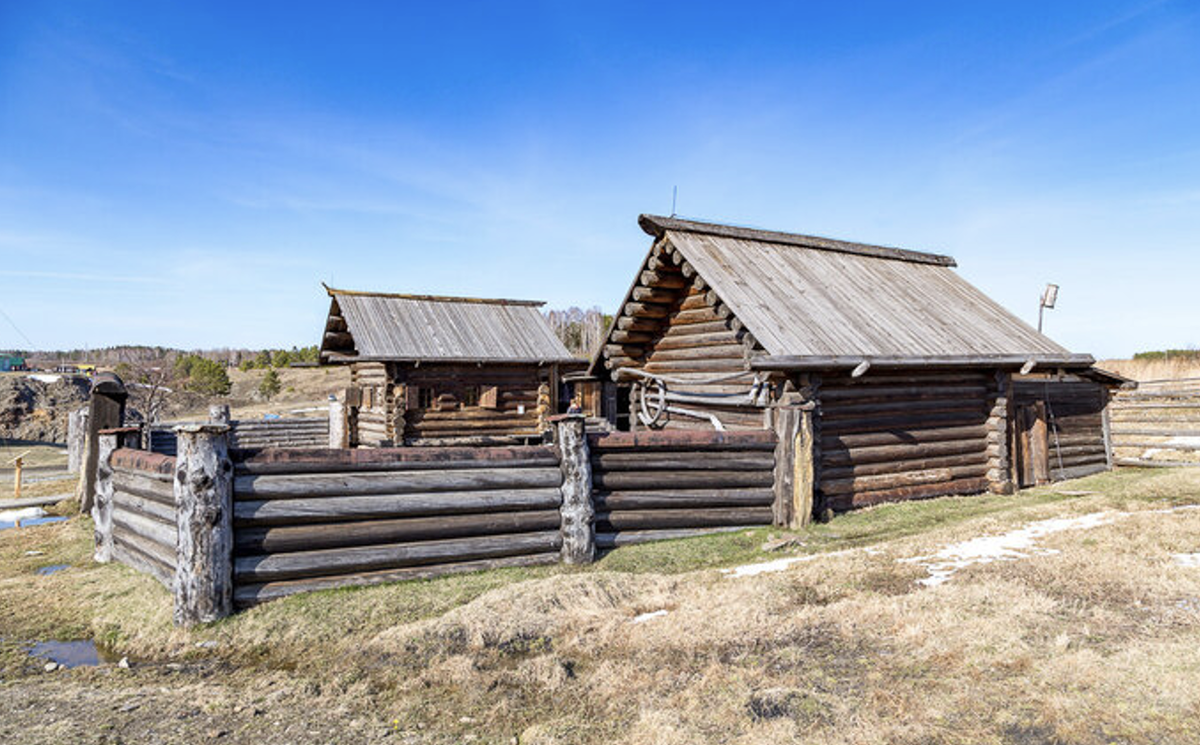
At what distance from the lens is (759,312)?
443 inches

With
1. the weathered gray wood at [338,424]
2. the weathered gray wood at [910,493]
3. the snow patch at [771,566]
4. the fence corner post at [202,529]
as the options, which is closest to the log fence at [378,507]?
the fence corner post at [202,529]

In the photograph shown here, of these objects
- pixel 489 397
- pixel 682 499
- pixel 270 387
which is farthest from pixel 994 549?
pixel 270 387

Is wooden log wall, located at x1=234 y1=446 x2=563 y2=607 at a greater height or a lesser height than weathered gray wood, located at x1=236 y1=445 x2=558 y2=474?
lesser

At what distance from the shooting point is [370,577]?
24.0ft

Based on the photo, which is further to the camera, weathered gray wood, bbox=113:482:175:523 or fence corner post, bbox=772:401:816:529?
fence corner post, bbox=772:401:816:529

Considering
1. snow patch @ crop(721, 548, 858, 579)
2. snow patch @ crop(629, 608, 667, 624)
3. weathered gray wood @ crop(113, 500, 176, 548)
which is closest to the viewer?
snow patch @ crop(629, 608, 667, 624)

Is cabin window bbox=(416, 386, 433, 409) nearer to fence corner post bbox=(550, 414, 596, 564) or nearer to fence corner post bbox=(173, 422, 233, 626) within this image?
fence corner post bbox=(550, 414, 596, 564)

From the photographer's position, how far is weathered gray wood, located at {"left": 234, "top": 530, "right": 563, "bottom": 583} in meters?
6.90

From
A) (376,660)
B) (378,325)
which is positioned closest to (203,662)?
(376,660)

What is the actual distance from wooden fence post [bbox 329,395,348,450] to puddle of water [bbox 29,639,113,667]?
57.1 ft

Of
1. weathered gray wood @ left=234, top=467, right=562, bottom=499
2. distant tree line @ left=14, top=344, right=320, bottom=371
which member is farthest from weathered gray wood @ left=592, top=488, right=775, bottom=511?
distant tree line @ left=14, top=344, right=320, bottom=371

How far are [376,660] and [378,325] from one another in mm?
18080

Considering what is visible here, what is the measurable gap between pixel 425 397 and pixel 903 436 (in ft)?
48.6

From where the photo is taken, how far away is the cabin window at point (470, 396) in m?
22.7
